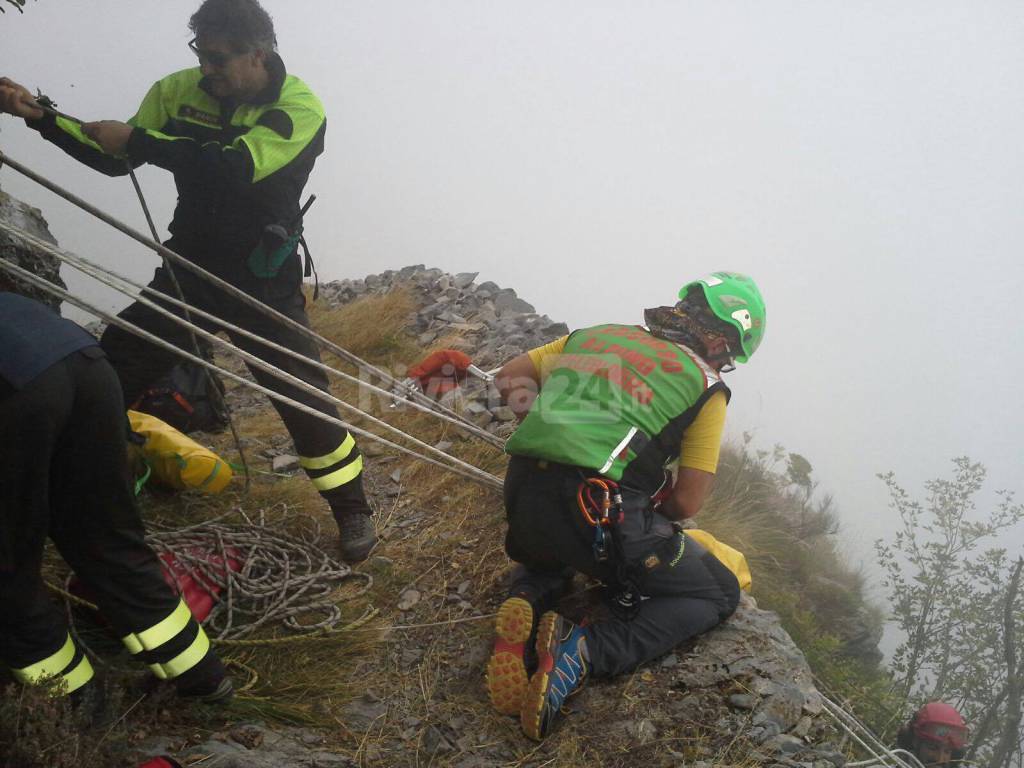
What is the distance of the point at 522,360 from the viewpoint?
293 cm

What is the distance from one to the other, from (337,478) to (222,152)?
134 centimetres

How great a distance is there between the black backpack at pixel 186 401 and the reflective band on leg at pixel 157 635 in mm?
1807

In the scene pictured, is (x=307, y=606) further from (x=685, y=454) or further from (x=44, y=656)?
(x=685, y=454)

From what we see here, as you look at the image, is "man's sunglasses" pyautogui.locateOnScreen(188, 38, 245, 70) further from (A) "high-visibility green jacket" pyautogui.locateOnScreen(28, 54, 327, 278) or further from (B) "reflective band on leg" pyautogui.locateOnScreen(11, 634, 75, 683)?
(B) "reflective band on leg" pyautogui.locateOnScreen(11, 634, 75, 683)

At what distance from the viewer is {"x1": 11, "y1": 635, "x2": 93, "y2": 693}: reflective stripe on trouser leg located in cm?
177

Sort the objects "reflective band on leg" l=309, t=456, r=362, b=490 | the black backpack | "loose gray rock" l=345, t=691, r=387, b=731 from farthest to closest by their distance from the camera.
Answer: the black backpack → "reflective band on leg" l=309, t=456, r=362, b=490 → "loose gray rock" l=345, t=691, r=387, b=731

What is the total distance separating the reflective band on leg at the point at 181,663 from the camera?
1988 millimetres

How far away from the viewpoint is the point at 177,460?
3113 mm

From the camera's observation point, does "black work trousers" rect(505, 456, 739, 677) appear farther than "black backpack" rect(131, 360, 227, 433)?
No

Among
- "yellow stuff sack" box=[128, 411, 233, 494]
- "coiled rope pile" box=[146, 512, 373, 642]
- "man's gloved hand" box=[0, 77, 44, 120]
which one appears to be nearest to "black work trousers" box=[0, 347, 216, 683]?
"coiled rope pile" box=[146, 512, 373, 642]

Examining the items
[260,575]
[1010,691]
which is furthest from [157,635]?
[1010,691]

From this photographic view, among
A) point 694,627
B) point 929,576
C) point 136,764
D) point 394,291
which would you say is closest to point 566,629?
point 694,627

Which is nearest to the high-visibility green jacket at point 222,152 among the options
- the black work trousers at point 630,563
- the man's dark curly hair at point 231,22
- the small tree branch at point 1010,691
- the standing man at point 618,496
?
the man's dark curly hair at point 231,22

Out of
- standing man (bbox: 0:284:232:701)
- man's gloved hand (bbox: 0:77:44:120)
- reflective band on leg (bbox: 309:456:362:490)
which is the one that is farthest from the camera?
reflective band on leg (bbox: 309:456:362:490)
